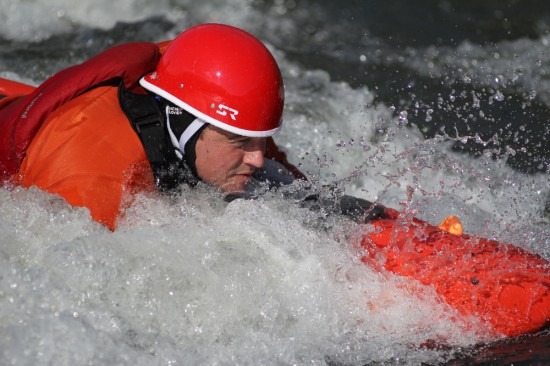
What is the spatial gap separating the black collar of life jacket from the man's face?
9 centimetres

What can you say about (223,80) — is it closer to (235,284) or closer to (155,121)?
(155,121)

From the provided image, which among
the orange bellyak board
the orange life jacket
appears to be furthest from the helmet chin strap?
the orange bellyak board

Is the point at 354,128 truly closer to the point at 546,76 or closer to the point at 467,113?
the point at 467,113

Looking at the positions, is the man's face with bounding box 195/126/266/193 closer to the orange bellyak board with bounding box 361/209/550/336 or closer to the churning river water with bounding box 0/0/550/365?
the churning river water with bounding box 0/0/550/365

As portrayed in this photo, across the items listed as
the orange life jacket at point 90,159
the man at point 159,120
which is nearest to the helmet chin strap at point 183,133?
the man at point 159,120

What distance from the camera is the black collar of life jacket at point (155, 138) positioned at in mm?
3320

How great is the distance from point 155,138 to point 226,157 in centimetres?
31

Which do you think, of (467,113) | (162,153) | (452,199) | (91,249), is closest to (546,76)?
(467,113)

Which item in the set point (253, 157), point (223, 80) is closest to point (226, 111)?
point (223, 80)

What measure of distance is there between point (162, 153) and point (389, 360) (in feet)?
3.92

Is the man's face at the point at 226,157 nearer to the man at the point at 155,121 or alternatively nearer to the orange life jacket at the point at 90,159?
the man at the point at 155,121

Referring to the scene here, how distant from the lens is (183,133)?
11.2ft

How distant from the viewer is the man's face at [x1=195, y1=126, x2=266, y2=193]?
3439 mm

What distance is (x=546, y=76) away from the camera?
249 inches
